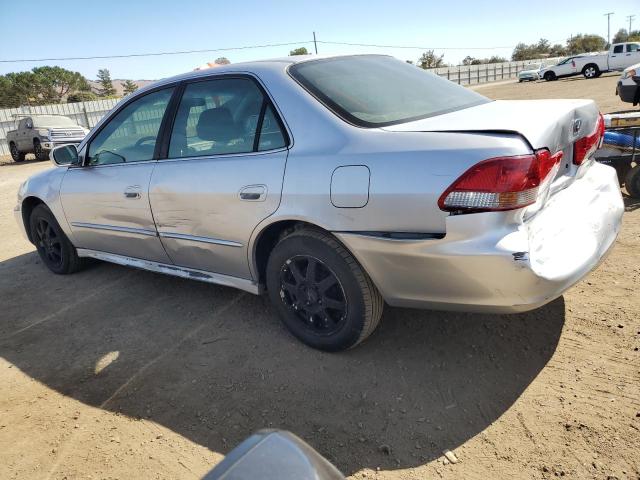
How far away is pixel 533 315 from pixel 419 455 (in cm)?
139

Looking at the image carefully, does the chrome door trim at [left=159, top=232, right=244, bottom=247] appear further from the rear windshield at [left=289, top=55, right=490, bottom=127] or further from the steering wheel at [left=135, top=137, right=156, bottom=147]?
the rear windshield at [left=289, top=55, right=490, bottom=127]

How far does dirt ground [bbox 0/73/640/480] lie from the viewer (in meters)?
2.11

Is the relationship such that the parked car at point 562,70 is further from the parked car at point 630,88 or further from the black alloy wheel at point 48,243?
the black alloy wheel at point 48,243

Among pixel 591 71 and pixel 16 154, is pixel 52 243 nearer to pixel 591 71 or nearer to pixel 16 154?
pixel 16 154

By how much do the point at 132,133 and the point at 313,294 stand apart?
6.67 ft

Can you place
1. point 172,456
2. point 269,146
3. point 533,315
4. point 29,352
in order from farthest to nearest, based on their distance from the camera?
point 29,352, point 533,315, point 269,146, point 172,456

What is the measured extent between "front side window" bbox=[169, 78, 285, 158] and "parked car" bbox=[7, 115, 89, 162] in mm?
15467

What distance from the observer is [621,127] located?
492cm

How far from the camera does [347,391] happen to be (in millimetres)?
2547

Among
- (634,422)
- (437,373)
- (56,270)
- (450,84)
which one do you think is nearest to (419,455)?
(437,373)

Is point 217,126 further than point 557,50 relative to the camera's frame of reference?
No

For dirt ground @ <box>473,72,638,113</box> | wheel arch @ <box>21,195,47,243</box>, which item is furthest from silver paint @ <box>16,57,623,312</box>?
dirt ground @ <box>473,72,638,113</box>

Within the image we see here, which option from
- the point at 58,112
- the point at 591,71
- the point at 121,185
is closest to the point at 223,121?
the point at 121,185

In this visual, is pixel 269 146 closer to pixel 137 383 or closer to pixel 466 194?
pixel 466 194
